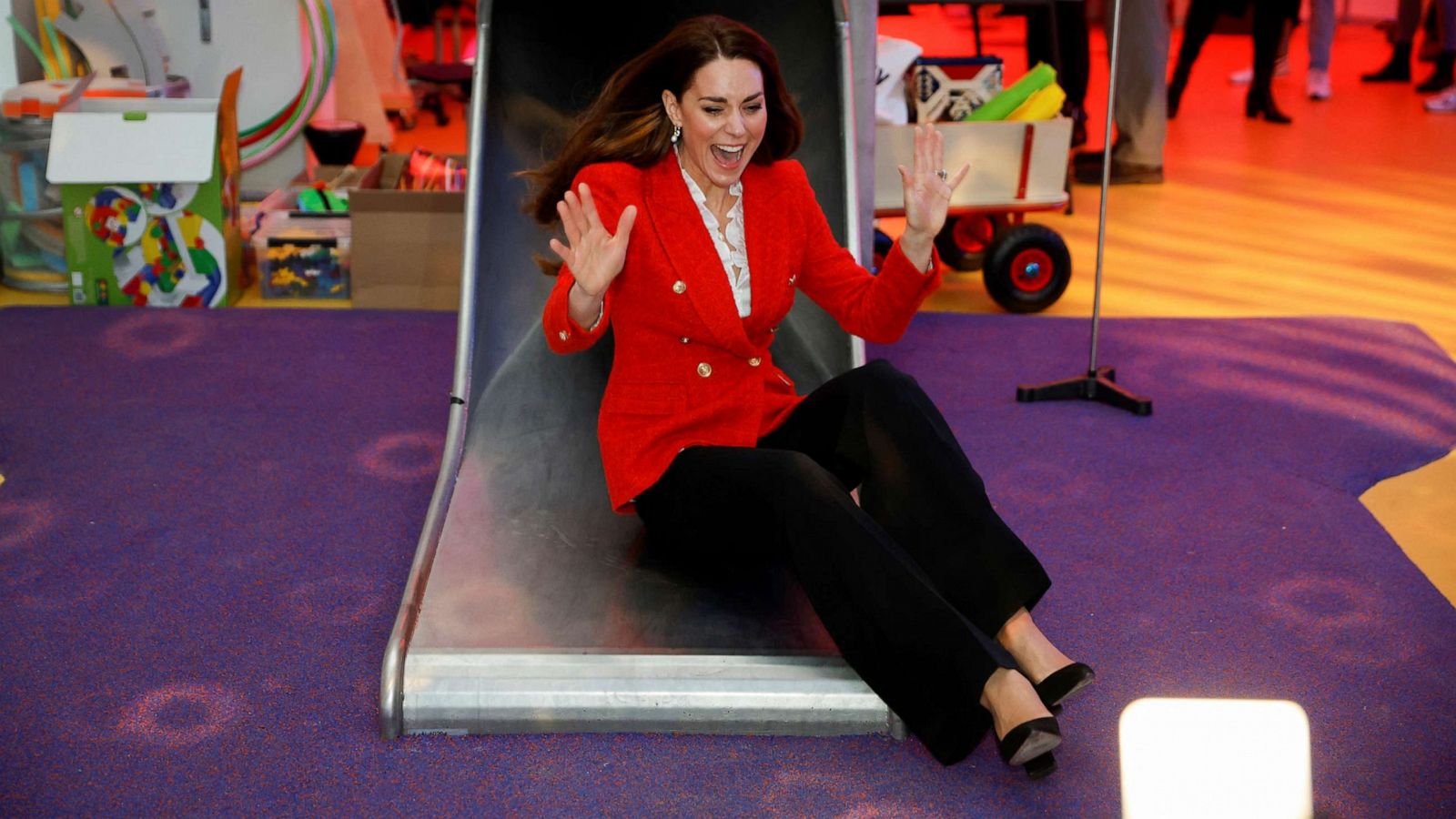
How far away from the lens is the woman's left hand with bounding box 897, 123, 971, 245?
2258 millimetres

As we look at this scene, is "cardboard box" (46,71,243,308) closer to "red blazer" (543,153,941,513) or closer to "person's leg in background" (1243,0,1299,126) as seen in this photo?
"red blazer" (543,153,941,513)

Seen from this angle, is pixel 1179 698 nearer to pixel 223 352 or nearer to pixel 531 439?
pixel 531 439

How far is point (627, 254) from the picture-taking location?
7.70 ft

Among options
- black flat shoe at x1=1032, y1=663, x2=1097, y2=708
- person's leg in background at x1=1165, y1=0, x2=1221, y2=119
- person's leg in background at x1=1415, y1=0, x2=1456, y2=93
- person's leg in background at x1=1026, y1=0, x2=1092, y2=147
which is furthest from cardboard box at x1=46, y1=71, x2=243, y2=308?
person's leg in background at x1=1415, y1=0, x2=1456, y2=93

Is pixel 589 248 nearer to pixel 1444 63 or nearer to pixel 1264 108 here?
pixel 1264 108

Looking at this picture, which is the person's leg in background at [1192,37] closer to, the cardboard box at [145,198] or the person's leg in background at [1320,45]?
the person's leg in background at [1320,45]

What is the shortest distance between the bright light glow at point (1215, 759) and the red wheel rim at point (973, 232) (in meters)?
2.45

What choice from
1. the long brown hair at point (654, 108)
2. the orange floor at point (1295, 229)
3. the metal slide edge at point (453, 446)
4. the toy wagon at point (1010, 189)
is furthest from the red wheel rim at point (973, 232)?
the long brown hair at point (654, 108)

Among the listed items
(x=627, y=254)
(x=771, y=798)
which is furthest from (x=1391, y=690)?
(x=627, y=254)

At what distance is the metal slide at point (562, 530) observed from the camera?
2129 mm

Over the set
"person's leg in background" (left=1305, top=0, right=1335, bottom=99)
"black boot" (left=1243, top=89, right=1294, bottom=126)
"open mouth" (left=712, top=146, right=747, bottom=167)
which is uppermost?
"open mouth" (left=712, top=146, right=747, bottom=167)

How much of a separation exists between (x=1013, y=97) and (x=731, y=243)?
195 centimetres

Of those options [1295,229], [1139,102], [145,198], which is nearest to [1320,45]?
[1139,102]

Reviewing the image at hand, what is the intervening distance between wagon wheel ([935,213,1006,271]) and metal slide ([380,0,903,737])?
1045 millimetres
